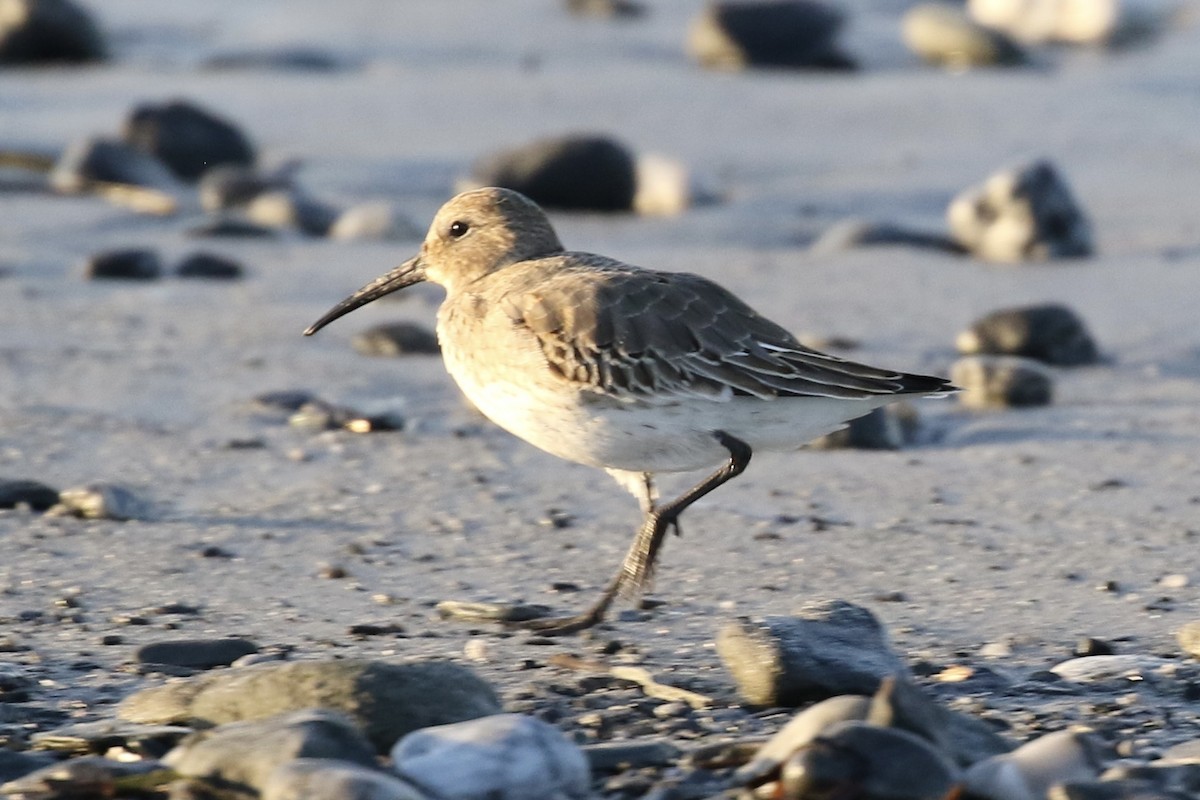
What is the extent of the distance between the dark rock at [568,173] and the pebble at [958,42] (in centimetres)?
392

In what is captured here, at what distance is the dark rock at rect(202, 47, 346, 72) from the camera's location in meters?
12.1

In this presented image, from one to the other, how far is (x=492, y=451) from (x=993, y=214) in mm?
3418

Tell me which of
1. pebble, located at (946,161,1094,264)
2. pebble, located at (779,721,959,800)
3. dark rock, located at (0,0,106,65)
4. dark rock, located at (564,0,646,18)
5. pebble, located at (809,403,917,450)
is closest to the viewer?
pebble, located at (779,721,959,800)

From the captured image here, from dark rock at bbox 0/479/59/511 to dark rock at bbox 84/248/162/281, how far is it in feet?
9.03

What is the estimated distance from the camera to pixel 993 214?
830 centimetres

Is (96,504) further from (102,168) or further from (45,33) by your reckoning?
(45,33)

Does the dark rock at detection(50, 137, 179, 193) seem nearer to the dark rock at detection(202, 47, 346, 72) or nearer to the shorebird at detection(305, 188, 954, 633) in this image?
the dark rock at detection(202, 47, 346, 72)

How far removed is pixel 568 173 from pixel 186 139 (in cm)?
219

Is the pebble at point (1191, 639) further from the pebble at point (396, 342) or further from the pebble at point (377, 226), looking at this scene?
the pebble at point (377, 226)

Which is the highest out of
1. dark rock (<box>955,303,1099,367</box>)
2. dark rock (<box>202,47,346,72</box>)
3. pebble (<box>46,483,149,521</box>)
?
dark rock (<box>202,47,346,72</box>)

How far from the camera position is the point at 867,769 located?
3.00 m

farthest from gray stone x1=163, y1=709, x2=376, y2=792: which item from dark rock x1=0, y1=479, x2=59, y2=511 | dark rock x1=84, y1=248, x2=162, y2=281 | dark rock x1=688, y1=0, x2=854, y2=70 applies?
dark rock x1=688, y1=0, x2=854, y2=70

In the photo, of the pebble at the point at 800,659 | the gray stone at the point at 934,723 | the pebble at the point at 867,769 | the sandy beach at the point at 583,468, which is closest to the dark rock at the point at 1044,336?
the sandy beach at the point at 583,468

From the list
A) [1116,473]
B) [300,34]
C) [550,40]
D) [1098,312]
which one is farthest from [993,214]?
[300,34]
